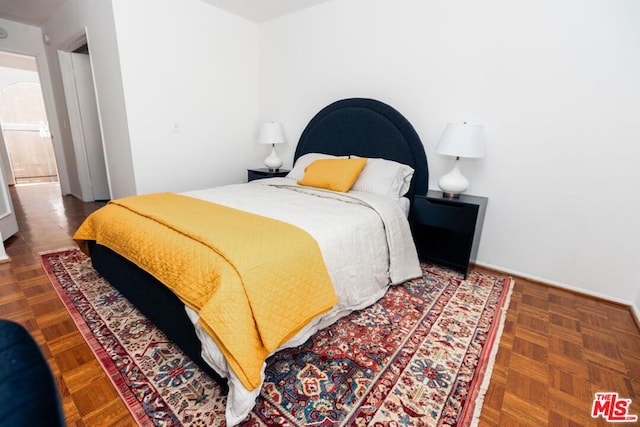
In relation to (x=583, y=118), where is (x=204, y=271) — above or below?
below

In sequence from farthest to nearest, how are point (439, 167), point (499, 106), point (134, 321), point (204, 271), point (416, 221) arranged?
point (439, 167) < point (416, 221) < point (499, 106) < point (134, 321) < point (204, 271)

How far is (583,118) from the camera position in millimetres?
2098

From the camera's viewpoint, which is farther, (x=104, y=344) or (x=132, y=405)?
(x=104, y=344)

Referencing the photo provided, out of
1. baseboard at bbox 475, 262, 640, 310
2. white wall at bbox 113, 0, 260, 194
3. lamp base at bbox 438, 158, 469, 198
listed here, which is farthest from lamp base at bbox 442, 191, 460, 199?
white wall at bbox 113, 0, 260, 194

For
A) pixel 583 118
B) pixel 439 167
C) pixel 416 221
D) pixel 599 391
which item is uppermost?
pixel 583 118

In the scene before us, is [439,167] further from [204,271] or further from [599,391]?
[204,271]

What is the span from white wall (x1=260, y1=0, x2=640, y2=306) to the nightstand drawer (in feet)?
1.48

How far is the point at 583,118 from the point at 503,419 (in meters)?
2.07

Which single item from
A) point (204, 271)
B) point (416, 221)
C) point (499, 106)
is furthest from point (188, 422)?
point (499, 106)

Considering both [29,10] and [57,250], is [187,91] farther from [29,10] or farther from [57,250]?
[29,10]

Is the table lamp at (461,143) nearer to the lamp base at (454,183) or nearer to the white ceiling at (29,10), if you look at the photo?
the lamp base at (454,183)

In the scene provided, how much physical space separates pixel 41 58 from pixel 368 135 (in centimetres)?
512

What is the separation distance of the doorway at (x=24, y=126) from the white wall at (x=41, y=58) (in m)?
1.66

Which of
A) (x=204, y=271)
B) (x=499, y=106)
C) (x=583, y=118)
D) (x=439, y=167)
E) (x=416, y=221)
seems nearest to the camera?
(x=204, y=271)
